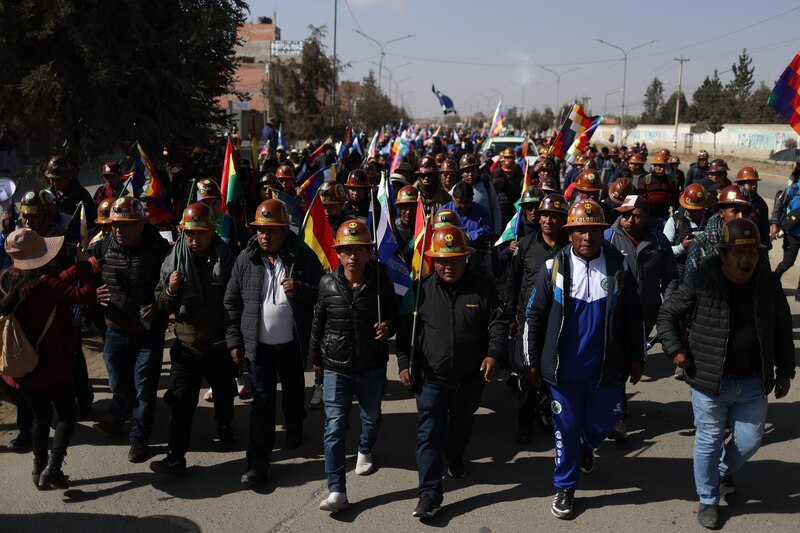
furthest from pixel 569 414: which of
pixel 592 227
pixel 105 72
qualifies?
pixel 105 72

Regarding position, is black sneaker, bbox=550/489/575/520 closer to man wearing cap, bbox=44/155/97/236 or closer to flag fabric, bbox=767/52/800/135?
flag fabric, bbox=767/52/800/135

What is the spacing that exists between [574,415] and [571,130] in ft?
31.8

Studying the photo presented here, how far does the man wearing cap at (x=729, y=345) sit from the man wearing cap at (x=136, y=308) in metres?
3.70

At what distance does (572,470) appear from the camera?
175 inches

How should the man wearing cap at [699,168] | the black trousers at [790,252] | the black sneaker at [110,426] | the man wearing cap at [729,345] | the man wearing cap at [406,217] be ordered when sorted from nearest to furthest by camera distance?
the man wearing cap at [729,345] → the black sneaker at [110,426] → the man wearing cap at [406,217] → the black trousers at [790,252] → the man wearing cap at [699,168]

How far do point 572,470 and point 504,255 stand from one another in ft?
10.8

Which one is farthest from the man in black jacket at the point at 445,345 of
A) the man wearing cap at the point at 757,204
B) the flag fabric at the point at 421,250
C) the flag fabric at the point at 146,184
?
the man wearing cap at the point at 757,204

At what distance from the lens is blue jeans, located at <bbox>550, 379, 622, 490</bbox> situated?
4.45 m

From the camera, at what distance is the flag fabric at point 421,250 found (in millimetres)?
4664

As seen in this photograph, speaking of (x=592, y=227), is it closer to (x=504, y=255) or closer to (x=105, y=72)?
(x=504, y=255)

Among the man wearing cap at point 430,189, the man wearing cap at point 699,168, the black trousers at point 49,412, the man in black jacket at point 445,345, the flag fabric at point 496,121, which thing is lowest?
the black trousers at point 49,412

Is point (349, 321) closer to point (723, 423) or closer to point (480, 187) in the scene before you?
point (723, 423)

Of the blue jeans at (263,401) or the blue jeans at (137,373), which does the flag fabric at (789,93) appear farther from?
the blue jeans at (137,373)

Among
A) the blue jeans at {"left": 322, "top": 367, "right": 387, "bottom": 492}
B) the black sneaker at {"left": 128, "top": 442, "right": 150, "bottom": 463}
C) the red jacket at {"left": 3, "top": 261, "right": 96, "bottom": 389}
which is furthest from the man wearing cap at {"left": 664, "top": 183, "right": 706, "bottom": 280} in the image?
the red jacket at {"left": 3, "top": 261, "right": 96, "bottom": 389}
